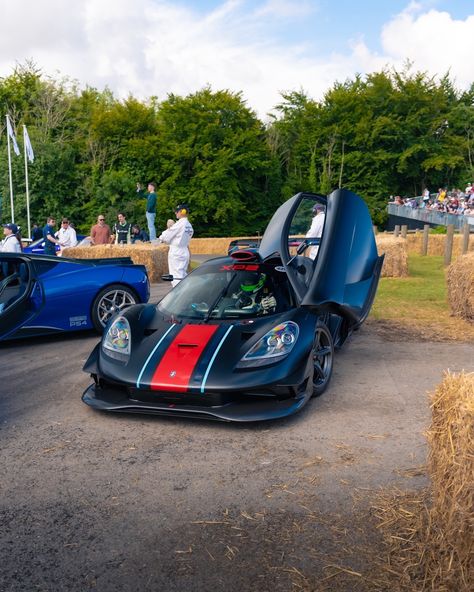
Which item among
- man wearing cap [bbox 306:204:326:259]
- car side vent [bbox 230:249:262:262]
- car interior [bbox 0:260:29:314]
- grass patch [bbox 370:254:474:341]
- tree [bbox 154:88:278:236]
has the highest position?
tree [bbox 154:88:278:236]

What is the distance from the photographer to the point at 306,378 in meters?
5.50

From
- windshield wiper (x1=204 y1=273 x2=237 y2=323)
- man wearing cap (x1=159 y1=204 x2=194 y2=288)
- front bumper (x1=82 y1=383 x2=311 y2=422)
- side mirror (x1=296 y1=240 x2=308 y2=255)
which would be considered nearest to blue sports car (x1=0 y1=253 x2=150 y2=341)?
windshield wiper (x1=204 y1=273 x2=237 y2=323)

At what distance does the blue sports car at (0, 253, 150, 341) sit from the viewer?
Result: 8344mm

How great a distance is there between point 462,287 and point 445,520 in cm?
806

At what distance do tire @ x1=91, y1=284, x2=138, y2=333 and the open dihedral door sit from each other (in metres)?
2.95

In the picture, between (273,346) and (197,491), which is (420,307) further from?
(197,491)

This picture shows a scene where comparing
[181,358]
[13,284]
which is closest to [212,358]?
[181,358]

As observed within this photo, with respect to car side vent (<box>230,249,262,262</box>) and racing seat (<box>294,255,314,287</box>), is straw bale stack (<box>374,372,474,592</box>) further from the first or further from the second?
car side vent (<box>230,249,262,262</box>)

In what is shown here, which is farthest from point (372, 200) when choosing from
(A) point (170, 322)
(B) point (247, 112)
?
(A) point (170, 322)

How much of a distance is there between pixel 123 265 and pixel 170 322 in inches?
147

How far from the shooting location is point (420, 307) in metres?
11.8

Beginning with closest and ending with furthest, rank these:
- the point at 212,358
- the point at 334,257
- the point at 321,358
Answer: the point at 212,358, the point at 321,358, the point at 334,257

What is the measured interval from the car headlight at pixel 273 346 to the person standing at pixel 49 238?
13.9 m

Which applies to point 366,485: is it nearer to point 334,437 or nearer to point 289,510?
point 289,510
